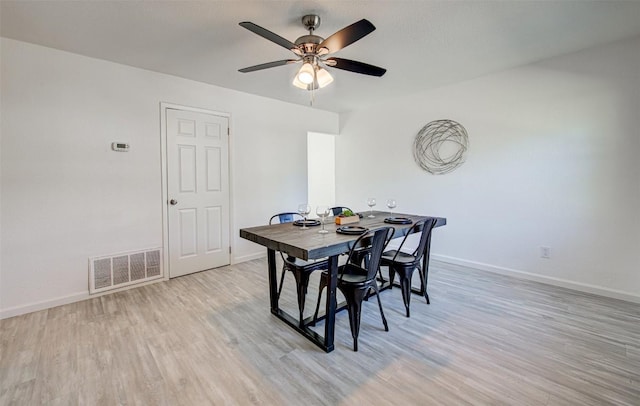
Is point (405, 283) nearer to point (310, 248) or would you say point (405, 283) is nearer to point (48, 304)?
point (310, 248)

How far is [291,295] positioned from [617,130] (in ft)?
11.7

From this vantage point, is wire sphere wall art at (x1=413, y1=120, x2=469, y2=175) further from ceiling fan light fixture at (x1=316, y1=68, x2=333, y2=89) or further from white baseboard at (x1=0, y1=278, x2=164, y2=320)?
white baseboard at (x1=0, y1=278, x2=164, y2=320)

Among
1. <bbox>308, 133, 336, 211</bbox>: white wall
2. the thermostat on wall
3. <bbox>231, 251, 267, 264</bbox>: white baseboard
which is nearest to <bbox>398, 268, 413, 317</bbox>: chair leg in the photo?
<bbox>231, 251, 267, 264</bbox>: white baseboard

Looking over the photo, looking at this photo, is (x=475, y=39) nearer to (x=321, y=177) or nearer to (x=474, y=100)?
(x=474, y=100)

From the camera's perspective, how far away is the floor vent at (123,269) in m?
3.01

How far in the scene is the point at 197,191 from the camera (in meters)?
3.74

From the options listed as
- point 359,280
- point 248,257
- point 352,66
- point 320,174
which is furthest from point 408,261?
point 320,174

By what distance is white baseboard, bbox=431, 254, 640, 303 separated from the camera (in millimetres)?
2836

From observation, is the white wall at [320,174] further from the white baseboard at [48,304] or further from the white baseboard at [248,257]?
the white baseboard at [48,304]

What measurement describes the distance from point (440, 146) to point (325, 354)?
10.6 feet

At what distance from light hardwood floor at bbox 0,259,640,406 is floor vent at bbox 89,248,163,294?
201 millimetres

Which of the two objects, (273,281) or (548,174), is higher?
(548,174)

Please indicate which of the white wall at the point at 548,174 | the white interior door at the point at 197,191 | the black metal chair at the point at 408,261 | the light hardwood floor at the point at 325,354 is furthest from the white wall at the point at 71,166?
the white wall at the point at 548,174

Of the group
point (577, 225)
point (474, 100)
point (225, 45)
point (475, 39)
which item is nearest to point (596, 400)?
point (577, 225)
